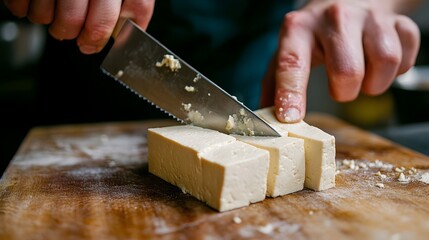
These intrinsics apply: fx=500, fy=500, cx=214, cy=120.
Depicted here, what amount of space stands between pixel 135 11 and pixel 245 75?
1214 millimetres

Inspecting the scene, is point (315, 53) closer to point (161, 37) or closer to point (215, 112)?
point (215, 112)

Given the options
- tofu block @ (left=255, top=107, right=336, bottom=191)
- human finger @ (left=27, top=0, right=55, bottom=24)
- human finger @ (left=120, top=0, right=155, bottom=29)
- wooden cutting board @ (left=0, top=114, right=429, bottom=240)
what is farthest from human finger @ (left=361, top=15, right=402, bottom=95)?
human finger @ (left=27, top=0, right=55, bottom=24)

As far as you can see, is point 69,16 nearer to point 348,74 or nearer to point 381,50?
point 348,74

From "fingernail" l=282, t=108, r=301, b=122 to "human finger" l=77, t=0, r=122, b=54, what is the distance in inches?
29.1

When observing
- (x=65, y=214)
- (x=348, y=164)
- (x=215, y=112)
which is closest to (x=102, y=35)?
(x=215, y=112)

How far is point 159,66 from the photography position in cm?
195

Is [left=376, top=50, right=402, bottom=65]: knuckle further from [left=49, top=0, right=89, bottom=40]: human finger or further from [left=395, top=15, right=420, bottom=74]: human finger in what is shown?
[left=49, top=0, right=89, bottom=40]: human finger

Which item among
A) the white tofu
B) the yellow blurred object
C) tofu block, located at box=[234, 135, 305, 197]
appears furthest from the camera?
the yellow blurred object

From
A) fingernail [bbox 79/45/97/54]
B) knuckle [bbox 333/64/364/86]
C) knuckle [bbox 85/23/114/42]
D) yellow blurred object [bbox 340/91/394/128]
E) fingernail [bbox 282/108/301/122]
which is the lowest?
yellow blurred object [bbox 340/91/394/128]

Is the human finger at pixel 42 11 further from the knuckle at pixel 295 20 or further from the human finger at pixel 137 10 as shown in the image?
the knuckle at pixel 295 20

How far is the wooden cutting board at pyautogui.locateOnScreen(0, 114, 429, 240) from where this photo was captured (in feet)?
4.82

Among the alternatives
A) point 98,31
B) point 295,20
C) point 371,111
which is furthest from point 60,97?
point 371,111

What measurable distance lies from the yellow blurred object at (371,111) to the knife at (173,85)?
10.4ft

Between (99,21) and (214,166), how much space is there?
0.69 m
